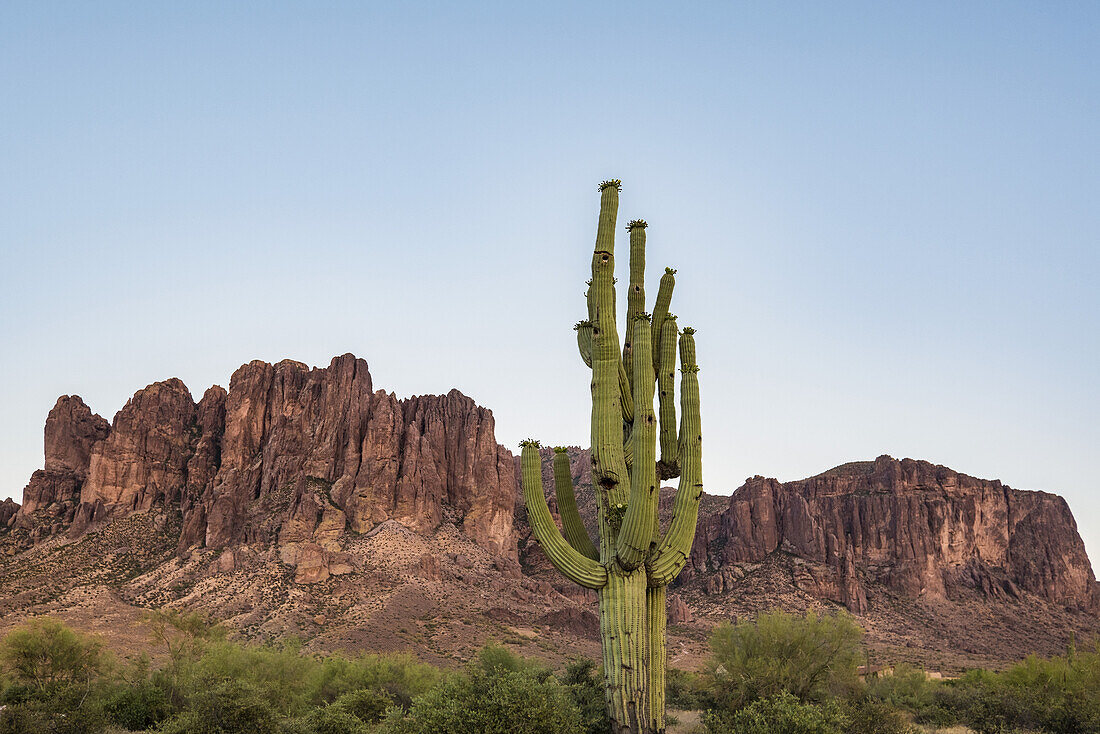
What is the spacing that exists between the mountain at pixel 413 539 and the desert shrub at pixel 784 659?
76.8 feet

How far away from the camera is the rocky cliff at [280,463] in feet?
231

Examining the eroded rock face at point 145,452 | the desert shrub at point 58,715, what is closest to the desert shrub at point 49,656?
the desert shrub at point 58,715

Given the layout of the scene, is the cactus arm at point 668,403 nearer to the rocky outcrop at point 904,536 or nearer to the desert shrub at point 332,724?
the desert shrub at point 332,724

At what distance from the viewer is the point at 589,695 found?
19.8m

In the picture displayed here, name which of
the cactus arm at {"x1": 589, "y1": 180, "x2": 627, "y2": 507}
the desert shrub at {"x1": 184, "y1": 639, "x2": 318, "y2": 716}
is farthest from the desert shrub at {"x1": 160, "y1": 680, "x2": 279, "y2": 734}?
the cactus arm at {"x1": 589, "y1": 180, "x2": 627, "y2": 507}

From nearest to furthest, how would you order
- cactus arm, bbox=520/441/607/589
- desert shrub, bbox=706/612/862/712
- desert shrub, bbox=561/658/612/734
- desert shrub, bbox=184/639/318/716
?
cactus arm, bbox=520/441/607/589, desert shrub, bbox=561/658/612/734, desert shrub, bbox=184/639/318/716, desert shrub, bbox=706/612/862/712

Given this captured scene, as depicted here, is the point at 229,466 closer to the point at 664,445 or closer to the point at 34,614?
the point at 34,614

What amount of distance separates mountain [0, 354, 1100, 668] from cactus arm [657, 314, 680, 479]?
37941 mm

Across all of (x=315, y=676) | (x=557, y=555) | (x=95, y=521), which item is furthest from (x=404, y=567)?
(x=557, y=555)

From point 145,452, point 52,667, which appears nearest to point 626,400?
point 52,667

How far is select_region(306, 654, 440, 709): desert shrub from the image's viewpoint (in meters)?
28.7

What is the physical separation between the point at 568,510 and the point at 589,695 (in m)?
7.21

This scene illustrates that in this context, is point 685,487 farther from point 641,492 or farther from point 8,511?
point 8,511

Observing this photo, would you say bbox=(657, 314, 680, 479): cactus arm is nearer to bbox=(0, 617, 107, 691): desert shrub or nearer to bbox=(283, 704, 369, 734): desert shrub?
bbox=(283, 704, 369, 734): desert shrub
